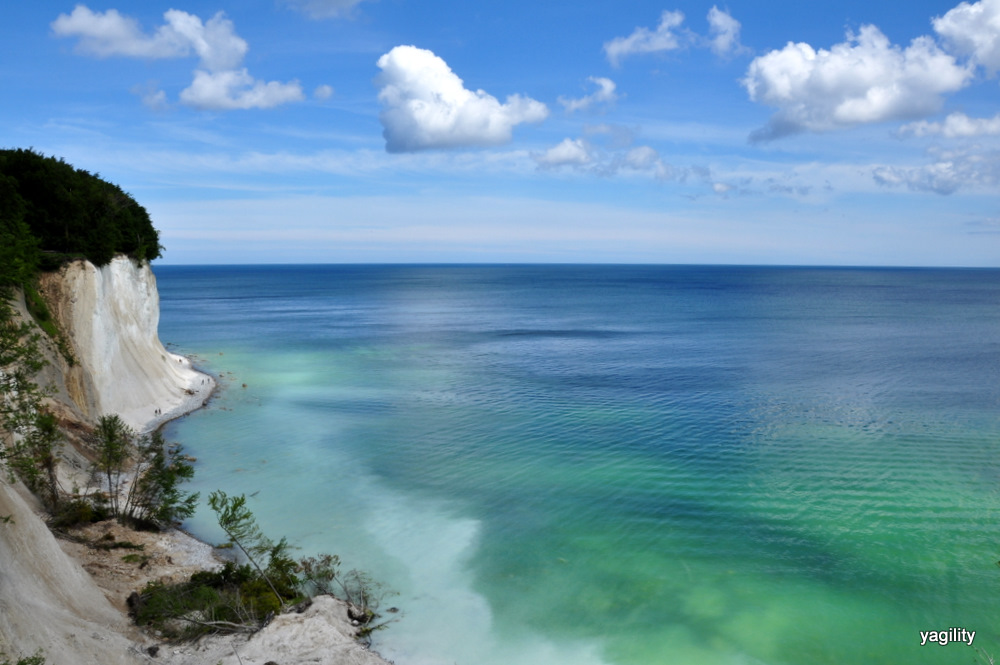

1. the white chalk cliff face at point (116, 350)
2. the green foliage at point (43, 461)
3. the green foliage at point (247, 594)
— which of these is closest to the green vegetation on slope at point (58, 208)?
the white chalk cliff face at point (116, 350)

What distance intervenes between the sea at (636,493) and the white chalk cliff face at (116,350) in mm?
3242

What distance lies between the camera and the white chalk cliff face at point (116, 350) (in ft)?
127

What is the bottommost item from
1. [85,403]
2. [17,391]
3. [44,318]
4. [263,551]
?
[263,551]

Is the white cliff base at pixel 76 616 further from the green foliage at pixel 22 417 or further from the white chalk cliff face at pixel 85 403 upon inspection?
the green foliage at pixel 22 417

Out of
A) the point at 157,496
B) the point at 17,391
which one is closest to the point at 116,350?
the point at 157,496

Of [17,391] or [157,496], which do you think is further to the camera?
[157,496]

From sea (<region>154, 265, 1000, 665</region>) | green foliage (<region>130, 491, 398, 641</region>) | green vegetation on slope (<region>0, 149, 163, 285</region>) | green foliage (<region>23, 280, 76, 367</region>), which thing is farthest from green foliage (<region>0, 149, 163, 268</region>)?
green foliage (<region>130, 491, 398, 641</region>)

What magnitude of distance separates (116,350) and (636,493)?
112 ft

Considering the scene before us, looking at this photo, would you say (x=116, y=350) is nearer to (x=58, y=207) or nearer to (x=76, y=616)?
(x=58, y=207)

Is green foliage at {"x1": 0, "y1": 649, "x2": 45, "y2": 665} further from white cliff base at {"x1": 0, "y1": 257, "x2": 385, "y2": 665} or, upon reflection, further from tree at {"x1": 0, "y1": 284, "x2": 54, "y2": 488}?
tree at {"x1": 0, "y1": 284, "x2": 54, "y2": 488}

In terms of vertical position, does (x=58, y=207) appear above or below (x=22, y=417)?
above

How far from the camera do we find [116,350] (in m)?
43.9

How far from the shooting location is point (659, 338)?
89.2 metres

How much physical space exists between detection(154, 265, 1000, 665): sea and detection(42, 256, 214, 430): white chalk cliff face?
10.6ft
